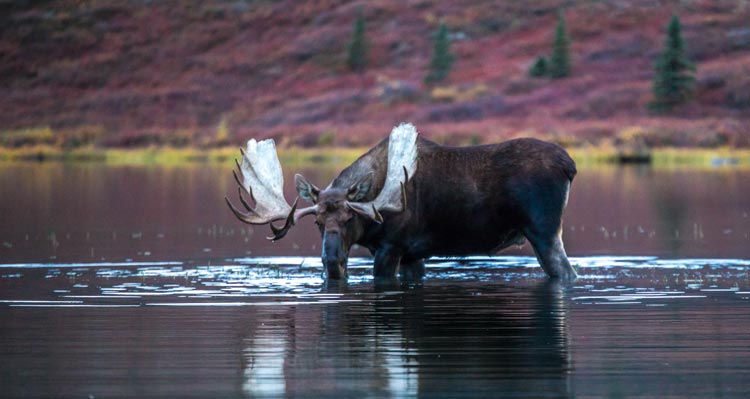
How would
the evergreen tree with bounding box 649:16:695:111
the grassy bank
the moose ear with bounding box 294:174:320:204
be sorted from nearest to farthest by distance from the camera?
1. the moose ear with bounding box 294:174:320:204
2. the grassy bank
3. the evergreen tree with bounding box 649:16:695:111

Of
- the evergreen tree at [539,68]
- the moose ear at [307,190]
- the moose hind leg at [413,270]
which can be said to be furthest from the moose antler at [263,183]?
the evergreen tree at [539,68]

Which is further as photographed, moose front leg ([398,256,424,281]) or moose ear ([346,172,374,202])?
moose front leg ([398,256,424,281])

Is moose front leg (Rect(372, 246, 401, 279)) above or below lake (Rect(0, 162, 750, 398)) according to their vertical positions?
above

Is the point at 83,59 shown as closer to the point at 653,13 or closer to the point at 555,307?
the point at 653,13

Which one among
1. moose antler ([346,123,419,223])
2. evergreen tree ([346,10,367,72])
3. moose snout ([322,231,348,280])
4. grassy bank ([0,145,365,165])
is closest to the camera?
moose snout ([322,231,348,280])

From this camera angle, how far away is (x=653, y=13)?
349 feet

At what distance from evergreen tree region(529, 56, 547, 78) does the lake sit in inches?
2659

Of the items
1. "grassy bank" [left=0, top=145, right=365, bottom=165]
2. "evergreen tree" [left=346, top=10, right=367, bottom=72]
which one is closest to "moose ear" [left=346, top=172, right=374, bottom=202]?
"grassy bank" [left=0, top=145, right=365, bottom=165]

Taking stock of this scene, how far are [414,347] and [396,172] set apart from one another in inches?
212

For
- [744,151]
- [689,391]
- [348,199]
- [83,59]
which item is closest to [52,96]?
[83,59]

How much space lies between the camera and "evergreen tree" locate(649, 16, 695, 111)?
79.4m

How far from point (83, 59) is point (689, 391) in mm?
112531

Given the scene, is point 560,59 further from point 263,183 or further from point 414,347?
point 414,347

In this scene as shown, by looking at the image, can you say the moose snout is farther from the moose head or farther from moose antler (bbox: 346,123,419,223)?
moose antler (bbox: 346,123,419,223)
